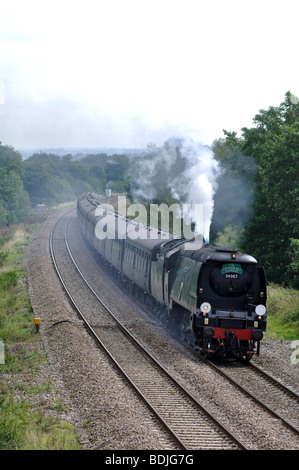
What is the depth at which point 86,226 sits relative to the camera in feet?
145

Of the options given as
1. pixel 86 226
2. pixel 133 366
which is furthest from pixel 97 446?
pixel 86 226

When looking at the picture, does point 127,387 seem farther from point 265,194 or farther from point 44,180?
point 44,180

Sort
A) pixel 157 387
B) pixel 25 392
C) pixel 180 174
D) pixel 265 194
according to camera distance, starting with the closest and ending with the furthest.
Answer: pixel 25 392 → pixel 157 387 → pixel 265 194 → pixel 180 174

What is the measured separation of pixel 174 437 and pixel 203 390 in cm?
323

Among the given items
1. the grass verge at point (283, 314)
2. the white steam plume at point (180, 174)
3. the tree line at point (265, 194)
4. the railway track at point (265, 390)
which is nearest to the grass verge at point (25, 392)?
the railway track at point (265, 390)

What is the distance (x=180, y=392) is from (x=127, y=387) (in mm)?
1284

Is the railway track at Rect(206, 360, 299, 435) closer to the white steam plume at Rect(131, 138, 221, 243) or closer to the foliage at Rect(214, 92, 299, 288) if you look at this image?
the white steam plume at Rect(131, 138, 221, 243)

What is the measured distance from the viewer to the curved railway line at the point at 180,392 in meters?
A: 11.1

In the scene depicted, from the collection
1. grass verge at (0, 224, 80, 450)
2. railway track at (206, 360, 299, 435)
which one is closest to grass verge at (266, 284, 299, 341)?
railway track at (206, 360, 299, 435)

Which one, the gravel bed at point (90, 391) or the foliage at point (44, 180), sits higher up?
the foliage at point (44, 180)

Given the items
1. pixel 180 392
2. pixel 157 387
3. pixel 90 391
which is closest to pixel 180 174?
pixel 157 387

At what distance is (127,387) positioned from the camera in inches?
547

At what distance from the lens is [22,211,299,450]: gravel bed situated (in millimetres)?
10852

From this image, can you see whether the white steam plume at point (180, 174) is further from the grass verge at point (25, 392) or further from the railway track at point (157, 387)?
the grass verge at point (25, 392)
